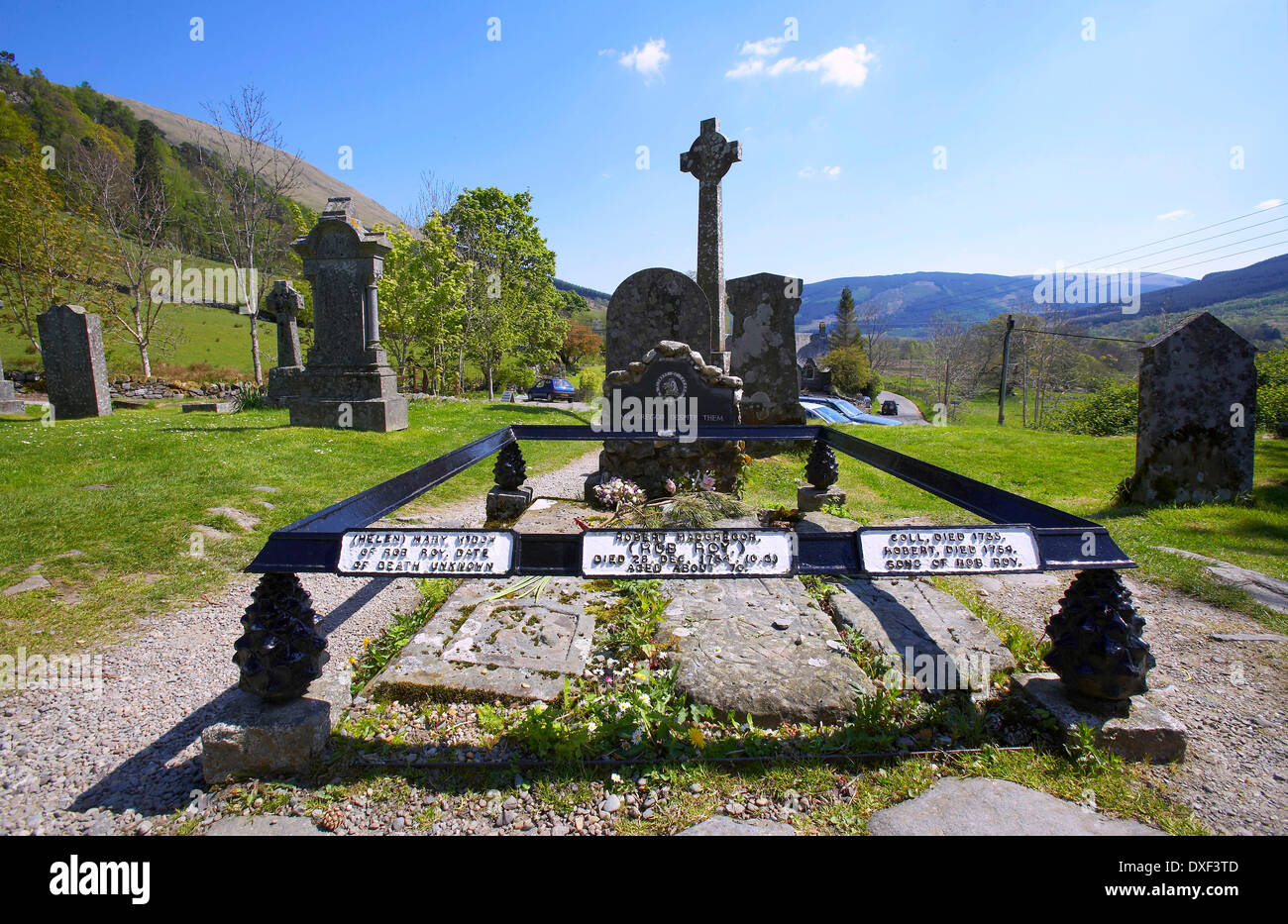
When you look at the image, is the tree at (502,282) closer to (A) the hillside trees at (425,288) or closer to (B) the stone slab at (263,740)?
(A) the hillside trees at (425,288)

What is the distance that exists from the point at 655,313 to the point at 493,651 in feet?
19.4

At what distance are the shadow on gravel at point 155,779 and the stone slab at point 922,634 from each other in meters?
3.20

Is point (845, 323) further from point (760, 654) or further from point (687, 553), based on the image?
point (687, 553)

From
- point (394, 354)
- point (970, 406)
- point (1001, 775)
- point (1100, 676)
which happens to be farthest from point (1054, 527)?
point (970, 406)

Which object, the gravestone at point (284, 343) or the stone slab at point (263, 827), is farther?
the gravestone at point (284, 343)

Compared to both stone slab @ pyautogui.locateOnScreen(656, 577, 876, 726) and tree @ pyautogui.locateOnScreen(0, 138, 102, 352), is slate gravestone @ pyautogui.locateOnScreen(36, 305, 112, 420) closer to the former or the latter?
tree @ pyautogui.locateOnScreen(0, 138, 102, 352)

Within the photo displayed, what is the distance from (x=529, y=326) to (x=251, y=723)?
34.1 metres

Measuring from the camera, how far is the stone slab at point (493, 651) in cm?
327

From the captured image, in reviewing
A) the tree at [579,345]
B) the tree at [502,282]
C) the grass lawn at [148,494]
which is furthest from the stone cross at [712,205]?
the tree at [579,345]

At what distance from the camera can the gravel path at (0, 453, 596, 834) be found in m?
2.49

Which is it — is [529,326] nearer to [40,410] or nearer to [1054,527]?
[40,410]

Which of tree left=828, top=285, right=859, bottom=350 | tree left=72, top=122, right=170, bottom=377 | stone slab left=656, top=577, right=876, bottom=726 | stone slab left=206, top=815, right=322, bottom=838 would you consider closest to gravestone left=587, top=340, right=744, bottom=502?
stone slab left=656, top=577, right=876, bottom=726

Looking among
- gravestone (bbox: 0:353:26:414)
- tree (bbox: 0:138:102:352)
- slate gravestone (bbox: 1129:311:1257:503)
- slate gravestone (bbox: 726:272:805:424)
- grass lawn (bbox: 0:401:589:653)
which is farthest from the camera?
tree (bbox: 0:138:102:352)

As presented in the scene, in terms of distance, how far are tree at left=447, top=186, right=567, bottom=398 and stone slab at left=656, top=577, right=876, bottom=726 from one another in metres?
22.1
